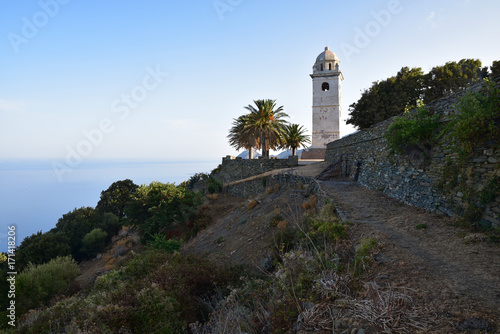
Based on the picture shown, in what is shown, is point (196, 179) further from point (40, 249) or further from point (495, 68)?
point (495, 68)

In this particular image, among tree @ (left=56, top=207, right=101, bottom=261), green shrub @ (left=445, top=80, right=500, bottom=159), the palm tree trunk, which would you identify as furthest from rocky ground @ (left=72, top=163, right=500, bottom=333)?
tree @ (left=56, top=207, right=101, bottom=261)

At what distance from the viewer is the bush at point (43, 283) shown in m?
14.6

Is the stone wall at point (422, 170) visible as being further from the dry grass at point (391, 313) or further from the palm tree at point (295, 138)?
the palm tree at point (295, 138)

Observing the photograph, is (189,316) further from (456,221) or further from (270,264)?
(456,221)

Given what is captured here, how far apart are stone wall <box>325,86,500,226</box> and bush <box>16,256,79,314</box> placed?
18.6 m

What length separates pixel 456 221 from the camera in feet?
21.4

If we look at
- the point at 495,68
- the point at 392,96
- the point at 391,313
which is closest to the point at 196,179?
the point at 392,96

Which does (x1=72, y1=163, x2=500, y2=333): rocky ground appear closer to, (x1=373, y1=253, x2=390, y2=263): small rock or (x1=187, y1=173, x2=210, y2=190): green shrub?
(x1=373, y1=253, x2=390, y2=263): small rock

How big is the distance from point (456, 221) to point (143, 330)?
7.80 metres

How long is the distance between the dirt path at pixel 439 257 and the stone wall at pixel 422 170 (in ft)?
1.63

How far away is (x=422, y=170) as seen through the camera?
8656 mm

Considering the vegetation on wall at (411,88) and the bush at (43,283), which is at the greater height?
the vegetation on wall at (411,88)

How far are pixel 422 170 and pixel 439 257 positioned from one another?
442 centimetres

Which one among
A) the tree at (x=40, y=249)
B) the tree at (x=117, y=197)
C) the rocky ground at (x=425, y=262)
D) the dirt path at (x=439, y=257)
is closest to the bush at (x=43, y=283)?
the tree at (x=40, y=249)
